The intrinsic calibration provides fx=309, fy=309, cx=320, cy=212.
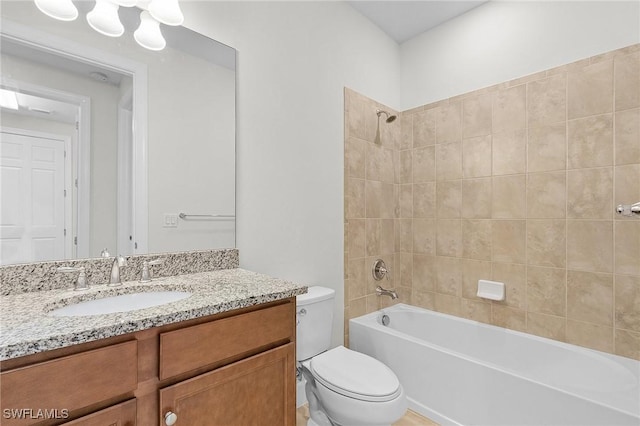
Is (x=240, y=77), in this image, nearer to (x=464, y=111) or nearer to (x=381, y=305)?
(x=464, y=111)

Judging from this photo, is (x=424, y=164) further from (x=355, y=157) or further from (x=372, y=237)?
(x=372, y=237)

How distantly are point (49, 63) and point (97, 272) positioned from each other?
0.80 m

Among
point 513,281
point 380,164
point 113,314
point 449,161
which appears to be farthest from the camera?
point 380,164

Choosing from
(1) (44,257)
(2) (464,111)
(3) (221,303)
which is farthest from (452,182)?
(1) (44,257)

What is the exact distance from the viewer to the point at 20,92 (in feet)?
3.57

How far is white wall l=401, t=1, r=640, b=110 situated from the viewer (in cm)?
171

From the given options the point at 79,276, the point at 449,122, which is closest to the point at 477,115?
the point at 449,122

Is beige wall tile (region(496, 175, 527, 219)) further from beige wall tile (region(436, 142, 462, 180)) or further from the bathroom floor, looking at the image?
the bathroom floor

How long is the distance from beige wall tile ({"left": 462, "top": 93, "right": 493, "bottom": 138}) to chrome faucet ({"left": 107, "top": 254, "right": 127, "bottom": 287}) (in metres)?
2.24

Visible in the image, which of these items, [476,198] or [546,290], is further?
[476,198]

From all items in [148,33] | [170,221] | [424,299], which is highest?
[148,33]

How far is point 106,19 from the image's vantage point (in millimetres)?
1228

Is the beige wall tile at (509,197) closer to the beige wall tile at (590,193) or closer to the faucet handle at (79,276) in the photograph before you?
the beige wall tile at (590,193)

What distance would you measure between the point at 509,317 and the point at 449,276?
1.48ft
